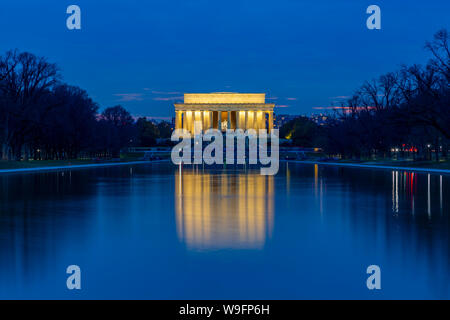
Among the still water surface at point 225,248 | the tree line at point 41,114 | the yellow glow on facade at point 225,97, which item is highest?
the yellow glow on facade at point 225,97

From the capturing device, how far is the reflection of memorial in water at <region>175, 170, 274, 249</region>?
36.2ft

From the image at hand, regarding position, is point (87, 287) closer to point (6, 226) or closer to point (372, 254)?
point (372, 254)

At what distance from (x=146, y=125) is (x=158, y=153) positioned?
1313 inches

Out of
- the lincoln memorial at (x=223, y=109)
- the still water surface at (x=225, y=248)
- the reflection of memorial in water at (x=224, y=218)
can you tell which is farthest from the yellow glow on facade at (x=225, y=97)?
the still water surface at (x=225, y=248)

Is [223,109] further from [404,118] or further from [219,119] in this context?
[404,118]

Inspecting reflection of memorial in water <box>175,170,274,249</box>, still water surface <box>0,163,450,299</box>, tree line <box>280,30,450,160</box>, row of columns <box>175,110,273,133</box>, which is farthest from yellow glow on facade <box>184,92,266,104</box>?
still water surface <box>0,163,450,299</box>

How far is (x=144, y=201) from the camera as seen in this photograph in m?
18.9

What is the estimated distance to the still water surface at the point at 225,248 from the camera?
755 cm

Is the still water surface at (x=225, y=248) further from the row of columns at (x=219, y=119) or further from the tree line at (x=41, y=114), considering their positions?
the row of columns at (x=219, y=119)

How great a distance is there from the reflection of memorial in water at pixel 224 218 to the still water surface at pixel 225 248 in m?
0.03

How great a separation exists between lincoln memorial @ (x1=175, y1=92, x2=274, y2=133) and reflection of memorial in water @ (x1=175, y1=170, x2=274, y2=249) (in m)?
99.9

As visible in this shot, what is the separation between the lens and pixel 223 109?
4847 inches

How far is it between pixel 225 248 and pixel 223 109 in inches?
4473
